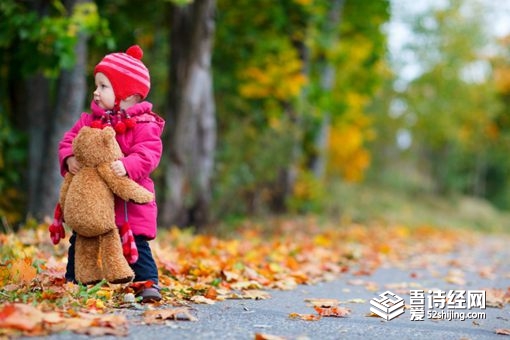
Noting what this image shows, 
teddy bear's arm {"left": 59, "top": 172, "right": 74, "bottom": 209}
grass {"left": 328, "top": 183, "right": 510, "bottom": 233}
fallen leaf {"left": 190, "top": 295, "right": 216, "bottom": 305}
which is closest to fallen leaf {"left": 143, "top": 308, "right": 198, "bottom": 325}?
fallen leaf {"left": 190, "top": 295, "right": 216, "bottom": 305}

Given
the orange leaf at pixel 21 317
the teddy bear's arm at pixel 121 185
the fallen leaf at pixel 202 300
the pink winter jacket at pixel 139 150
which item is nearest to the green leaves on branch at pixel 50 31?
the pink winter jacket at pixel 139 150

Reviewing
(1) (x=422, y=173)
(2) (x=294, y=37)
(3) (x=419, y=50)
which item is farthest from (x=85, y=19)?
(1) (x=422, y=173)

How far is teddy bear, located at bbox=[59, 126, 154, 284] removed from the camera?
439cm

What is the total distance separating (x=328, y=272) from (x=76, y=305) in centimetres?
393

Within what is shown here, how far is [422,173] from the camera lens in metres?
39.6

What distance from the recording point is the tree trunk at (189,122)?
36.4 feet

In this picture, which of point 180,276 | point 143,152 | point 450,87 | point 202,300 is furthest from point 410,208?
point 143,152

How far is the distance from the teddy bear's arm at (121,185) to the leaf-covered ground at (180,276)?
631 millimetres

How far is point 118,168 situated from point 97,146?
19cm

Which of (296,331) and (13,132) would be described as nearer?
(296,331)

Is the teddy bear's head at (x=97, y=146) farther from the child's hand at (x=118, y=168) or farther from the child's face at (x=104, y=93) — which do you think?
the child's face at (x=104, y=93)

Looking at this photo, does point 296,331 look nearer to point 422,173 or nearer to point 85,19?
point 85,19

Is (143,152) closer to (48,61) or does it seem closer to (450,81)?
(48,61)

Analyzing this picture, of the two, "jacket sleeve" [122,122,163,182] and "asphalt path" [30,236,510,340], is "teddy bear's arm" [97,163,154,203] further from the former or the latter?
"asphalt path" [30,236,510,340]
